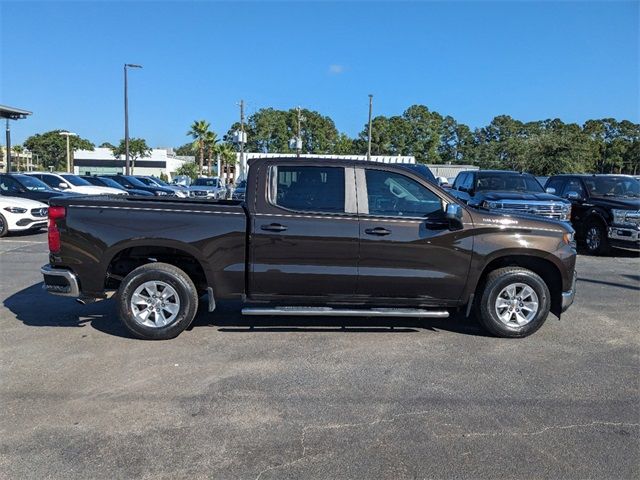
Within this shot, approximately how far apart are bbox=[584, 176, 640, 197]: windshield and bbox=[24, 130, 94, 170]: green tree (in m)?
79.9

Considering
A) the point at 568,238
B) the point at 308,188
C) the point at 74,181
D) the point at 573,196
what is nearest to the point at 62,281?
the point at 308,188

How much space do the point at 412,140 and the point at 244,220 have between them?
68.8 meters

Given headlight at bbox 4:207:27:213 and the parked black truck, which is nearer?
the parked black truck

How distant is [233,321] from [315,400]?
227cm

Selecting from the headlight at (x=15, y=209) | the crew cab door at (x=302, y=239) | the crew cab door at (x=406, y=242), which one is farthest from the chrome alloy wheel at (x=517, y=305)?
the headlight at (x=15, y=209)

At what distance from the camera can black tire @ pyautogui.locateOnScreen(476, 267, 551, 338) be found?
5430 millimetres

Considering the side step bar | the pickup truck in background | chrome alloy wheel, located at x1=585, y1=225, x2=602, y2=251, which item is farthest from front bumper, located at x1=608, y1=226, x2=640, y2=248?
the side step bar

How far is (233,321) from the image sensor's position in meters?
6.03

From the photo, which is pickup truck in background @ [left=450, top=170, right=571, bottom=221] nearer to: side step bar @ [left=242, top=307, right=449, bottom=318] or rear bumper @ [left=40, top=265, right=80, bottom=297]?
side step bar @ [left=242, top=307, right=449, bottom=318]

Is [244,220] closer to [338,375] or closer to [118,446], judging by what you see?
[338,375]

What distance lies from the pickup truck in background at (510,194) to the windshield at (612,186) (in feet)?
5.13

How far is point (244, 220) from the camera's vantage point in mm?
5199

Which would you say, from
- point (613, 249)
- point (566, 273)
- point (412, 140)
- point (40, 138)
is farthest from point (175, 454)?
point (40, 138)

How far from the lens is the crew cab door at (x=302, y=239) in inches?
204
